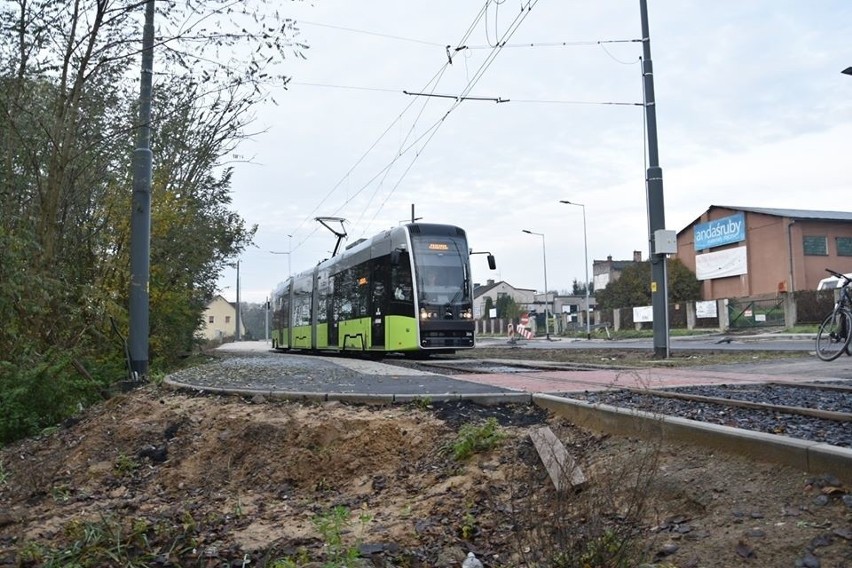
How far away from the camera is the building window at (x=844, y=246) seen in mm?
53469

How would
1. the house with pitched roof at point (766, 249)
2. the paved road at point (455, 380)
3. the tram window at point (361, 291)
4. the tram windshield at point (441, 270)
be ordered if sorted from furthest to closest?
the house with pitched roof at point (766, 249) < the tram window at point (361, 291) < the tram windshield at point (441, 270) < the paved road at point (455, 380)

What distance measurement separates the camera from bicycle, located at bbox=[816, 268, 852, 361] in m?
11.9

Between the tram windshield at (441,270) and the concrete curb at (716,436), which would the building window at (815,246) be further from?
the concrete curb at (716,436)

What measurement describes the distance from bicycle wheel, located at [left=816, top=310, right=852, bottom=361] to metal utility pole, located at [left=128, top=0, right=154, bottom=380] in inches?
431

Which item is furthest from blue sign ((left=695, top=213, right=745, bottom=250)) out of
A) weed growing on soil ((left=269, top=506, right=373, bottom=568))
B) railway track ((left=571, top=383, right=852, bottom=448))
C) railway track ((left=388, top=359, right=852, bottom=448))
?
weed growing on soil ((left=269, top=506, right=373, bottom=568))

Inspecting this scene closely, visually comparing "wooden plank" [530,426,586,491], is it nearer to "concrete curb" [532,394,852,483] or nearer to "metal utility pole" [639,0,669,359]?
"concrete curb" [532,394,852,483]

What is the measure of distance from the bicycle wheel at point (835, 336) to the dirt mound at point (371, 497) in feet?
24.3

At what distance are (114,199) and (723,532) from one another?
43.5ft

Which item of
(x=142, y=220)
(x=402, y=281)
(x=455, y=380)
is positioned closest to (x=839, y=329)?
(x=455, y=380)

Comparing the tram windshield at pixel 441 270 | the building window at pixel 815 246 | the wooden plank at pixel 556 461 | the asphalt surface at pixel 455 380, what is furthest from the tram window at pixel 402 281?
the building window at pixel 815 246

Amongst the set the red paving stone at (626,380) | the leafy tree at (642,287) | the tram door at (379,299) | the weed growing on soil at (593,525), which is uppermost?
the leafy tree at (642,287)

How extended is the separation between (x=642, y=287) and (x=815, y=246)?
1409cm

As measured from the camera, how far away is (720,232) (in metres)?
59.3

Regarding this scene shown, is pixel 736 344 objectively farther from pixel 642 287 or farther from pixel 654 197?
pixel 642 287
